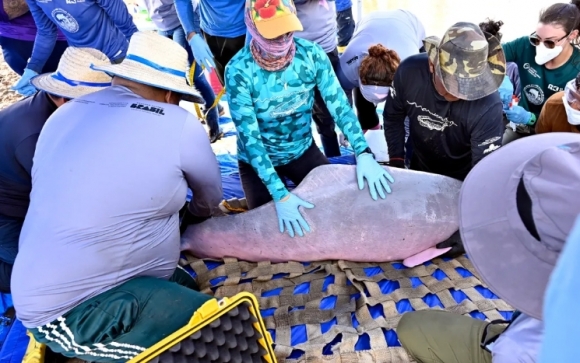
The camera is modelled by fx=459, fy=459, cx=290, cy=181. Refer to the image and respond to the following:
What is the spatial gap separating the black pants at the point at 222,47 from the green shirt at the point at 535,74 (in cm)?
170

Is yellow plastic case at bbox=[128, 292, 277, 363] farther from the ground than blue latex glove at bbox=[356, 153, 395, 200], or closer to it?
closer to it

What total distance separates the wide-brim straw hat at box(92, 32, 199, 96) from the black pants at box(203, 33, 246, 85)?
1269 millimetres

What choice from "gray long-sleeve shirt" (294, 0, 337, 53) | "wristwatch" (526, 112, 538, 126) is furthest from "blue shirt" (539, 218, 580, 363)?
"gray long-sleeve shirt" (294, 0, 337, 53)

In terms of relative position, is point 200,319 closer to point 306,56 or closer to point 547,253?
point 547,253

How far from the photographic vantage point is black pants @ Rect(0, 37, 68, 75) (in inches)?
131

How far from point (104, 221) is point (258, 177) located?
40.8 inches

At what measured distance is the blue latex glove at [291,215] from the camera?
6.88 feet

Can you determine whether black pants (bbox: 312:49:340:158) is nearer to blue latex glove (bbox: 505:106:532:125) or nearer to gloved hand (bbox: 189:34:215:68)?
gloved hand (bbox: 189:34:215:68)

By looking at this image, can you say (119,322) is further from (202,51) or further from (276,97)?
(202,51)

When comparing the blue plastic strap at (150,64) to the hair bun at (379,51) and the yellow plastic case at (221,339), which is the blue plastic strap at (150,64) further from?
the hair bun at (379,51)

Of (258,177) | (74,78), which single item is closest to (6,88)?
(74,78)

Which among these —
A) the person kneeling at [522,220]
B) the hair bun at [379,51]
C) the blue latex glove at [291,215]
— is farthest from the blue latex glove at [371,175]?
the person kneeling at [522,220]

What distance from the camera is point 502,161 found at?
3.17ft

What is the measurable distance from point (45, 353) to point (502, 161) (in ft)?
5.90
